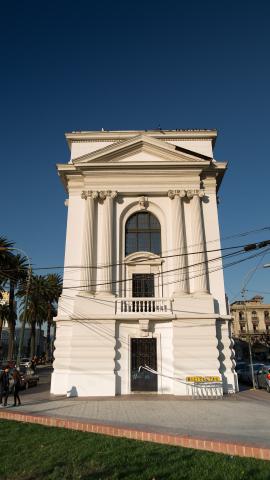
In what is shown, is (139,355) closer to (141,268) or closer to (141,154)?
(141,268)

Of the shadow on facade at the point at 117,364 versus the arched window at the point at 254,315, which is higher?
the arched window at the point at 254,315

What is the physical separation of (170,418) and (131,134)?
717 inches

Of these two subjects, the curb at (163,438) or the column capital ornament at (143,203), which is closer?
the curb at (163,438)

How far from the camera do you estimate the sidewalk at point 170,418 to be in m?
8.10

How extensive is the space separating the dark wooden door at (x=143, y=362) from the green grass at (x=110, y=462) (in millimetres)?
11207

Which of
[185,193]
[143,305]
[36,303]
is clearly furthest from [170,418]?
[36,303]

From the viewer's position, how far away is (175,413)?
43.5 feet

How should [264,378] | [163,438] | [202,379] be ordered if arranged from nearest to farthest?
[163,438] → [202,379] → [264,378]

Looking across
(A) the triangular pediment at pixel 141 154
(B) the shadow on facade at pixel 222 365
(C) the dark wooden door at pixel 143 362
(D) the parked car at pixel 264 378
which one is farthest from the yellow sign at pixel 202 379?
(A) the triangular pediment at pixel 141 154

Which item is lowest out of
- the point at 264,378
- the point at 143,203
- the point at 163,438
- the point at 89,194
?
the point at 163,438

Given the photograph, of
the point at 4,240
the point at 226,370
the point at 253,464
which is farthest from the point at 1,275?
the point at 253,464

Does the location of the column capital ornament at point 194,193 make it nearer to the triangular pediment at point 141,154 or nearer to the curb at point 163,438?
the triangular pediment at point 141,154

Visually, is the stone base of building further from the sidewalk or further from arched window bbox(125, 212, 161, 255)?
arched window bbox(125, 212, 161, 255)

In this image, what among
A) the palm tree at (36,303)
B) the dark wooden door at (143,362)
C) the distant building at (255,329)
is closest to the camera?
the dark wooden door at (143,362)
